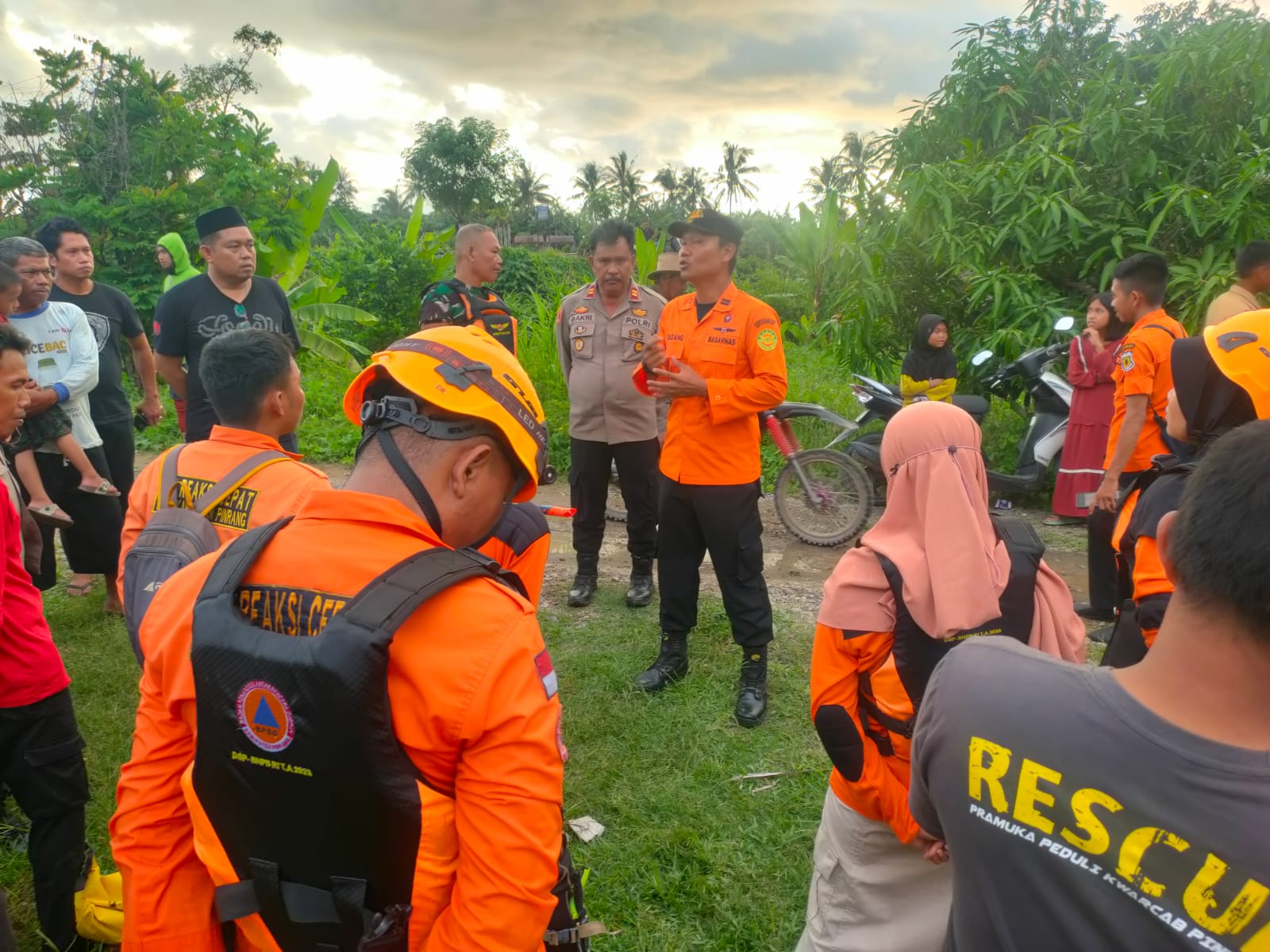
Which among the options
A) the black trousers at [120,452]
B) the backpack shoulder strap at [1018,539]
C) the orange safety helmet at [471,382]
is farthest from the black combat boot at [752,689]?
the black trousers at [120,452]

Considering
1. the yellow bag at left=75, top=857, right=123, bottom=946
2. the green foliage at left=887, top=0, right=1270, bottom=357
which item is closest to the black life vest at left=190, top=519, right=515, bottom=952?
the yellow bag at left=75, top=857, right=123, bottom=946

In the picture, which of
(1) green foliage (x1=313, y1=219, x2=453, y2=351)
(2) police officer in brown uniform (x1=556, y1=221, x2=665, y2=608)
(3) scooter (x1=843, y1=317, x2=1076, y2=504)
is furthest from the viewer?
(1) green foliage (x1=313, y1=219, x2=453, y2=351)

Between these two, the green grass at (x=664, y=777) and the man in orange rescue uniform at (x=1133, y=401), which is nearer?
the green grass at (x=664, y=777)

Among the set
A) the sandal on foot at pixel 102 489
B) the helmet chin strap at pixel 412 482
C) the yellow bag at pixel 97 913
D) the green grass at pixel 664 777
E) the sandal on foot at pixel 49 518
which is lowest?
the green grass at pixel 664 777

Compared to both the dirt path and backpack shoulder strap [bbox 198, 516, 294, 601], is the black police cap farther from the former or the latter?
backpack shoulder strap [bbox 198, 516, 294, 601]

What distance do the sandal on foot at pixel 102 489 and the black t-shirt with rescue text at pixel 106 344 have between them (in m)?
0.44

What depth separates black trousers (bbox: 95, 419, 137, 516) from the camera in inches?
182

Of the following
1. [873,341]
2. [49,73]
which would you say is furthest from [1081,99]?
[49,73]

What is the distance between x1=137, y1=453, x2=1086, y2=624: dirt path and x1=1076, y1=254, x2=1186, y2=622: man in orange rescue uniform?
26.3 inches

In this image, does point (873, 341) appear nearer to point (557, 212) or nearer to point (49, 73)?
point (49, 73)

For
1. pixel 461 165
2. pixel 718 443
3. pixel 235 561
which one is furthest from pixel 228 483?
pixel 461 165

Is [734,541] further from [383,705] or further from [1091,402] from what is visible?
[1091,402]

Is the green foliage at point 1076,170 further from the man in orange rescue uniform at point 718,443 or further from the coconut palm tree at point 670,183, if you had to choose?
the coconut palm tree at point 670,183

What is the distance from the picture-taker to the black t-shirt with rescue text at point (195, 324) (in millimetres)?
3844
